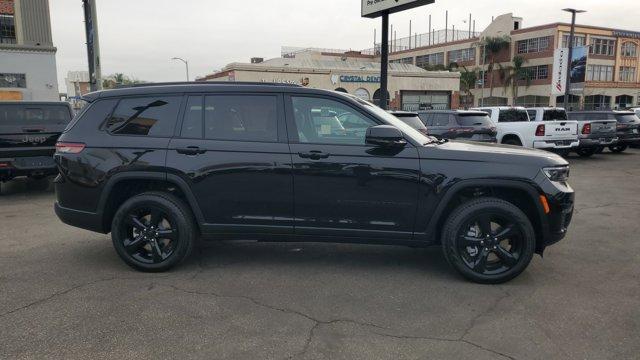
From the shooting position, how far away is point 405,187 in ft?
14.6

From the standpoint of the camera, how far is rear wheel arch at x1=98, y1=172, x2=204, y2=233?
4.70 meters

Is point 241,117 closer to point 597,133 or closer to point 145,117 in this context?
point 145,117

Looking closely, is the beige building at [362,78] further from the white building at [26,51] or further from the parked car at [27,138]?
the parked car at [27,138]

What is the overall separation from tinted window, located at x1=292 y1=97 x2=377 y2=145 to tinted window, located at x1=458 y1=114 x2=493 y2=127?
8828mm

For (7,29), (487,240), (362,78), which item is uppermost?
(7,29)

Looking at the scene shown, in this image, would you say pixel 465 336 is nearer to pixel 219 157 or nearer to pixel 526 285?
pixel 526 285

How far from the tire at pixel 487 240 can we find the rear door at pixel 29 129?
25.5 ft

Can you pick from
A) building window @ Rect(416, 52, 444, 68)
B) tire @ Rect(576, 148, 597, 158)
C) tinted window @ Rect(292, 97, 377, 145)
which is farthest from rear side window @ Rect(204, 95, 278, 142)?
building window @ Rect(416, 52, 444, 68)

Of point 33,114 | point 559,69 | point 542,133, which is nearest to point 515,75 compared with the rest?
point 559,69

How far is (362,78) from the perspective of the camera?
46812 millimetres

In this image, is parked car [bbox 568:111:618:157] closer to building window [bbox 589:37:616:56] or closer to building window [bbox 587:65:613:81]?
building window [bbox 587:65:613:81]

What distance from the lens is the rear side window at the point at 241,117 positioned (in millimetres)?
4676

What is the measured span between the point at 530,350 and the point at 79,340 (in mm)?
3189

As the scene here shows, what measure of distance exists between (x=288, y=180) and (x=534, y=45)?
218 feet
